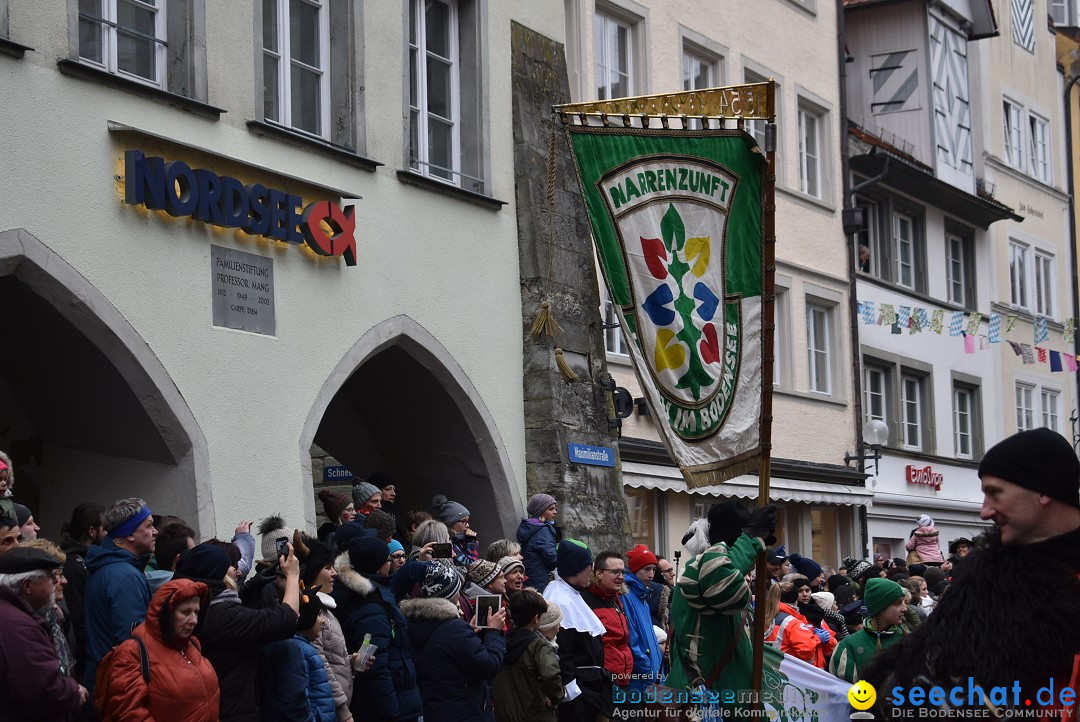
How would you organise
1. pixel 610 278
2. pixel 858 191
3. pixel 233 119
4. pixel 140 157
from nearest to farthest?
1. pixel 610 278
2. pixel 140 157
3. pixel 233 119
4. pixel 858 191

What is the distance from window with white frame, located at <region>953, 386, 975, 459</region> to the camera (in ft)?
93.8

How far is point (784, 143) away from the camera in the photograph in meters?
22.8

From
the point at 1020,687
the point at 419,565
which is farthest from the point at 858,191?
the point at 1020,687

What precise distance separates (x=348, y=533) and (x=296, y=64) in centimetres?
492

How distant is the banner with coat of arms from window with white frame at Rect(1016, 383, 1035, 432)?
930 inches

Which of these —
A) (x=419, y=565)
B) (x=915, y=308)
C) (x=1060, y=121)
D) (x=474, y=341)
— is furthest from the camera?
(x=1060, y=121)

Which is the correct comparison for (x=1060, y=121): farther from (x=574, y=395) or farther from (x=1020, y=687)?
(x=1020, y=687)

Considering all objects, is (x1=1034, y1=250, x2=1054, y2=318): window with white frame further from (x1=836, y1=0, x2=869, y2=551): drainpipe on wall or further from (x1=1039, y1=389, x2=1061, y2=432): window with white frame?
(x1=836, y1=0, x2=869, y2=551): drainpipe on wall

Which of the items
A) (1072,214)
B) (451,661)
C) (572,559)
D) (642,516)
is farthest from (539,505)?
(1072,214)

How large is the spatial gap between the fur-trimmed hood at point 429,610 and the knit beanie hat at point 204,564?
1.52m

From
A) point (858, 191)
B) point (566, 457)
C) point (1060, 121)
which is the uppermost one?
point (1060, 121)

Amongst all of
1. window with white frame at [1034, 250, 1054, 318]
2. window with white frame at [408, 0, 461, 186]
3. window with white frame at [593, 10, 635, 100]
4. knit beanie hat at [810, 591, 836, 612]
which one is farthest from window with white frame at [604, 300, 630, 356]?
window with white frame at [1034, 250, 1054, 318]

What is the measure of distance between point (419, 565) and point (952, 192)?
20.6 meters

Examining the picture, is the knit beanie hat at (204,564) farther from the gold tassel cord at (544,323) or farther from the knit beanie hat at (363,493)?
the gold tassel cord at (544,323)
